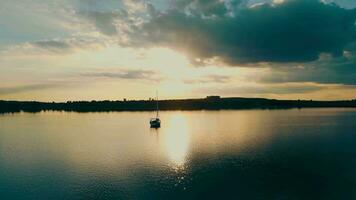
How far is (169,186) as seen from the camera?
5991cm

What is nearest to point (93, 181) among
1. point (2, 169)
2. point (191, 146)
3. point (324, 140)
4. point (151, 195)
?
point (151, 195)

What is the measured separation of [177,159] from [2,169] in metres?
39.4

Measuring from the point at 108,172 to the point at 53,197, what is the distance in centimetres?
1776

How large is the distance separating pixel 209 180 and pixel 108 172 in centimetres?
2144

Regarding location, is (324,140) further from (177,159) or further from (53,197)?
(53,197)

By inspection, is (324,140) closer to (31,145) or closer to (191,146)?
(191,146)

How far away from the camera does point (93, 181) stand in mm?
63969

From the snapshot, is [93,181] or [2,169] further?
[2,169]

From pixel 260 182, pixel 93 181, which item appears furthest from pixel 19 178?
pixel 260 182

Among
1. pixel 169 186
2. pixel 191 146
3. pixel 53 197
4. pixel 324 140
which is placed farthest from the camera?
pixel 324 140

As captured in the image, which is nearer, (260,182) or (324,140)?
(260,182)

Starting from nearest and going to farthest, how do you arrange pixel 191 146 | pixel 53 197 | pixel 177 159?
pixel 53 197 → pixel 177 159 → pixel 191 146

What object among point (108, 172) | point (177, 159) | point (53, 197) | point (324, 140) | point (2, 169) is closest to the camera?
point (53, 197)

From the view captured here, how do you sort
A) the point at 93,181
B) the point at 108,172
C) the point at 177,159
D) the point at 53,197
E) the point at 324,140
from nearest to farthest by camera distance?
1. the point at 53,197
2. the point at 93,181
3. the point at 108,172
4. the point at 177,159
5. the point at 324,140
